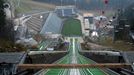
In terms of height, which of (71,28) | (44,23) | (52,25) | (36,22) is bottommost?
(71,28)

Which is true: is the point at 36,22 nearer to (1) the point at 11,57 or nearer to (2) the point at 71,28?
(2) the point at 71,28

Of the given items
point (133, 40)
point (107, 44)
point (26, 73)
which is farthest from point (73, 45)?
point (26, 73)

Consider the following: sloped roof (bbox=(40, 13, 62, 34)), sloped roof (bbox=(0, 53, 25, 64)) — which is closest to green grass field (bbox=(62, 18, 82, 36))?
sloped roof (bbox=(40, 13, 62, 34))

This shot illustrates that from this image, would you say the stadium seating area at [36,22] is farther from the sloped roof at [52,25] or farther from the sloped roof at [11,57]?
the sloped roof at [11,57]

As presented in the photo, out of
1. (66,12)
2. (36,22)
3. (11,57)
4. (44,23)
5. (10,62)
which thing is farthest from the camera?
(66,12)

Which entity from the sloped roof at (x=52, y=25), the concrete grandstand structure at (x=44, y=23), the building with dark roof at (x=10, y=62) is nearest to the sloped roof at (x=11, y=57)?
the building with dark roof at (x=10, y=62)

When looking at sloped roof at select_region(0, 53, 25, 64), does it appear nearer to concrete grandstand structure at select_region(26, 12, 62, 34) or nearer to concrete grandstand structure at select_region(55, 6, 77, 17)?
concrete grandstand structure at select_region(26, 12, 62, 34)

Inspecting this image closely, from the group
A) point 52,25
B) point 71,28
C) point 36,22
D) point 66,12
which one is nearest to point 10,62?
point 71,28

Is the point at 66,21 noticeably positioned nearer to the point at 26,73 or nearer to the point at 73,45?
the point at 73,45
